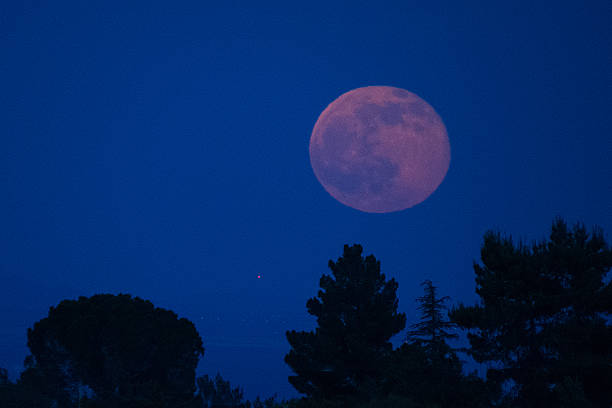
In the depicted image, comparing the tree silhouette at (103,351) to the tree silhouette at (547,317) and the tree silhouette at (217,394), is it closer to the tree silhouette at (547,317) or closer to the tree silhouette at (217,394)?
the tree silhouette at (217,394)

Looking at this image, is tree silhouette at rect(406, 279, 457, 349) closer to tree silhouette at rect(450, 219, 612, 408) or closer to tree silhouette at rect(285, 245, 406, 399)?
tree silhouette at rect(450, 219, 612, 408)

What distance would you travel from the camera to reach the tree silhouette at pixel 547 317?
54.4ft

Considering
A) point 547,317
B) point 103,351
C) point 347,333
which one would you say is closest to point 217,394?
point 103,351

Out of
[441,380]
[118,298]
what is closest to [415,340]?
[441,380]

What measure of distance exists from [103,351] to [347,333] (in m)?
15.5

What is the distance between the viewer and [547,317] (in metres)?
18.3

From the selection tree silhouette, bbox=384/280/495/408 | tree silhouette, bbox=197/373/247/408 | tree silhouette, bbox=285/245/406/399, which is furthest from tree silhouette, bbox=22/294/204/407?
tree silhouette, bbox=384/280/495/408

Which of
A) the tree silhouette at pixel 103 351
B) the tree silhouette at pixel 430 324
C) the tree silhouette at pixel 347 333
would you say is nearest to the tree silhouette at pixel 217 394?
the tree silhouette at pixel 103 351

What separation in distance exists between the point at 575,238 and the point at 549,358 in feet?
17.7

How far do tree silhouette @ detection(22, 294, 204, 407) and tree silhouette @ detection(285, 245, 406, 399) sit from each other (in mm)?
8353

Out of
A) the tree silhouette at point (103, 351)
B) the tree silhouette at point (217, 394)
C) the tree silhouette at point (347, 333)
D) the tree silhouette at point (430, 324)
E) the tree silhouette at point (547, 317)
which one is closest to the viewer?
the tree silhouette at point (547, 317)

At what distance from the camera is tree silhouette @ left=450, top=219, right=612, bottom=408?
16578mm

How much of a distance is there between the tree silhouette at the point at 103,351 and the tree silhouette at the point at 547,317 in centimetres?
1881

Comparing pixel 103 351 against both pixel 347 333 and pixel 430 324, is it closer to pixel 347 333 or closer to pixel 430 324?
pixel 347 333
